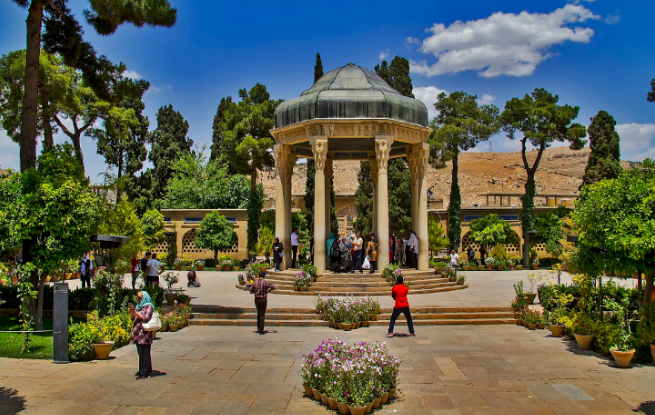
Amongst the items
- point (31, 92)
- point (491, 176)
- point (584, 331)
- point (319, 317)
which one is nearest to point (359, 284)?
point (319, 317)

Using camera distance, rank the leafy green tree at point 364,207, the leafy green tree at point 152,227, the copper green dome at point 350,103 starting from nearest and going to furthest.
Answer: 1. the copper green dome at point 350,103
2. the leafy green tree at point 152,227
3. the leafy green tree at point 364,207

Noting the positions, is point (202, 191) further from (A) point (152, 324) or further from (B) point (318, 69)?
(A) point (152, 324)

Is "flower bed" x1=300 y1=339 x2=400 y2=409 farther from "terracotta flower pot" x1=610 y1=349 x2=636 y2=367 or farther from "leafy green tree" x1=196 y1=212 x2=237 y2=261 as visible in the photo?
"leafy green tree" x1=196 y1=212 x2=237 y2=261

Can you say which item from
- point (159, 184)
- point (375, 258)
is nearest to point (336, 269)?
point (375, 258)

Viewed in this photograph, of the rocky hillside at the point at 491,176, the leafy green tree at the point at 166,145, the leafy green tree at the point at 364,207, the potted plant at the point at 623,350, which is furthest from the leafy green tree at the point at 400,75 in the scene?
the rocky hillside at the point at 491,176

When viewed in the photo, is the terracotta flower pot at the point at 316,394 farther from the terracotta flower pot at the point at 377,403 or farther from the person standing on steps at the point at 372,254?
the person standing on steps at the point at 372,254

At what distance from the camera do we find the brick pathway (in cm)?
716

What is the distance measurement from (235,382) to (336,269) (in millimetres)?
10876

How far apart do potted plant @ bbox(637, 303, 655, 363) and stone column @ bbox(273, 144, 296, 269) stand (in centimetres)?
1298

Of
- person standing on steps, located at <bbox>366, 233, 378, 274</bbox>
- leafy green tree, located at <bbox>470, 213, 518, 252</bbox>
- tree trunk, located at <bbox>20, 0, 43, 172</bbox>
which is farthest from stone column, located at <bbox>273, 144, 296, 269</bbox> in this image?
leafy green tree, located at <bbox>470, 213, 518, 252</bbox>

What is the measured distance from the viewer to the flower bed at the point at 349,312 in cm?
1266

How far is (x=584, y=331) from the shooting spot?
34.8ft

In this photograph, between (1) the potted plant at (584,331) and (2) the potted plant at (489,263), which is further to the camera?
(2) the potted plant at (489,263)

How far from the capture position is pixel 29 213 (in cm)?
1101
